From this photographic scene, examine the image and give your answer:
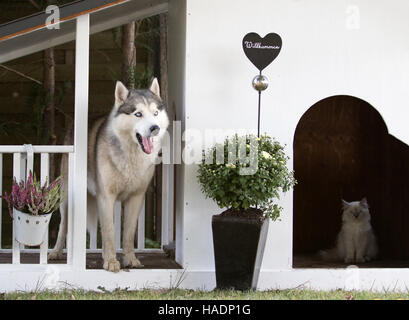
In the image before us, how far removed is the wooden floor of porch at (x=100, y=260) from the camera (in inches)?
233

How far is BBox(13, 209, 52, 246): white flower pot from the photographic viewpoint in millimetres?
5281

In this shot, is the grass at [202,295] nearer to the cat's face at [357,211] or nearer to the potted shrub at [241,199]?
the potted shrub at [241,199]

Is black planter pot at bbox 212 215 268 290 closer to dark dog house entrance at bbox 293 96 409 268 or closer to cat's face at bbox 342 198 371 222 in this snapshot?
cat's face at bbox 342 198 371 222

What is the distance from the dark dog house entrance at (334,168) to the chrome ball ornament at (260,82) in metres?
2.11

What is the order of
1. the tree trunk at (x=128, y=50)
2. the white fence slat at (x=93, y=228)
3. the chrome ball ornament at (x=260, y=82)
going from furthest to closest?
the tree trunk at (x=128, y=50) < the white fence slat at (x=93, y=228) < the chrome ball ornament at (x=260, y=82)

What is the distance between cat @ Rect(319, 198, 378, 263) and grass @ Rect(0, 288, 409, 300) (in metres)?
1.34

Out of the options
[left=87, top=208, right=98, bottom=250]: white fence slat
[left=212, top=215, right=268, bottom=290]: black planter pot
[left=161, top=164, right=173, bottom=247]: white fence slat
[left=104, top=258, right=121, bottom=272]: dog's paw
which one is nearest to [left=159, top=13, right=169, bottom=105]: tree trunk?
[left=161, top=164, right=173, bottom=247]: white fence slat

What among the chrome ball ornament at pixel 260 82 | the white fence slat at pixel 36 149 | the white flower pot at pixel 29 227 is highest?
the chrome ball ornament at pixel 260 82

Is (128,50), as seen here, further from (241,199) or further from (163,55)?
(241,199)

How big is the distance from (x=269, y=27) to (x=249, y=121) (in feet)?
2.43

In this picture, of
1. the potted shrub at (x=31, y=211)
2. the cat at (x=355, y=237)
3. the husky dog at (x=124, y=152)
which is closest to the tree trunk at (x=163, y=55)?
the husky dog at (x=124, y=152)

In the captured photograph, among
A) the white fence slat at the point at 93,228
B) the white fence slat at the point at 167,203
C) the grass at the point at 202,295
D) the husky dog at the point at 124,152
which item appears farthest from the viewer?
the white fence slat at the point at 167,203

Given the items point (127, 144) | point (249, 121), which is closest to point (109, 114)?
point (127, 144)

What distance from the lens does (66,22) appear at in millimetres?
5715
